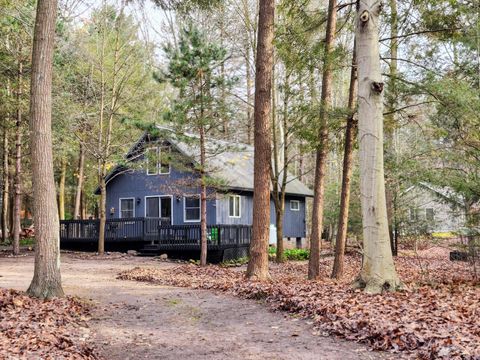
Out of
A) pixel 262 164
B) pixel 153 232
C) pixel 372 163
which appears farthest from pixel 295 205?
pixel 372 163

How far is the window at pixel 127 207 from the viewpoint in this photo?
90.9ft

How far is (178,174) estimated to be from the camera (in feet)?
86.1

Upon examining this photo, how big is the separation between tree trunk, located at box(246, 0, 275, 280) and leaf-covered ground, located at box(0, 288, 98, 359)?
4.16 m

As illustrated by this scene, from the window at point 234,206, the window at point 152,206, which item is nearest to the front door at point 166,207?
the window at point 152,206

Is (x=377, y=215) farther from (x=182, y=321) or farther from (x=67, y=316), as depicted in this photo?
(x=67, y=316)

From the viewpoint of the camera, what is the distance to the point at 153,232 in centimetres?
2362

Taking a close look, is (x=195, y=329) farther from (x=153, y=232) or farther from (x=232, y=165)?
(x=153, y=232)

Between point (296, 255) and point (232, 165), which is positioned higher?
point (232, 165)

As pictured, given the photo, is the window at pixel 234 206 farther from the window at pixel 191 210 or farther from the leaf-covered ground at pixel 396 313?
the leaf-covered ground at pixel 396 313

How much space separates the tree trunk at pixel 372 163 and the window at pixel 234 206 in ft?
56.9

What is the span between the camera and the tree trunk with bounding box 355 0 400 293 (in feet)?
27.1

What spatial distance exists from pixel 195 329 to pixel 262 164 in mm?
5045

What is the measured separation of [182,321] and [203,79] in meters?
10.7

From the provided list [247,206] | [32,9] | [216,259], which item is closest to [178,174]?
[247,206]
